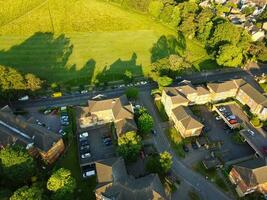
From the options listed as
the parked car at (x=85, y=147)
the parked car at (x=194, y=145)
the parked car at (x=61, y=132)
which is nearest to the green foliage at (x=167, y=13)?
the parked car at (x=194, y=145)

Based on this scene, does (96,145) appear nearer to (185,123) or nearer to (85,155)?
(85,155)

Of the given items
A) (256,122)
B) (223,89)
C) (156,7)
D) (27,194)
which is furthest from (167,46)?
(27,194)

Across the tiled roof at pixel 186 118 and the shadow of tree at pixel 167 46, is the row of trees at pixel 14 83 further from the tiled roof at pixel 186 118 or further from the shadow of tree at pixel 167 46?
the shadow of tree at pixel 167 46

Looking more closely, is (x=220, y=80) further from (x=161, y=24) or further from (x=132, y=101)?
(x=161, y=24)

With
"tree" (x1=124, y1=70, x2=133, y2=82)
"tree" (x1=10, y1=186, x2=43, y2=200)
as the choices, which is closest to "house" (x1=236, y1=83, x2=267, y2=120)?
"tree" (x1=124, y1=70, x2=133, y2=82)

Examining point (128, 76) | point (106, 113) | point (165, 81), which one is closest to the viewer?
point (106, 113)

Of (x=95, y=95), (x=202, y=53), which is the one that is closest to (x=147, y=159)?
(x=95, y=95)
